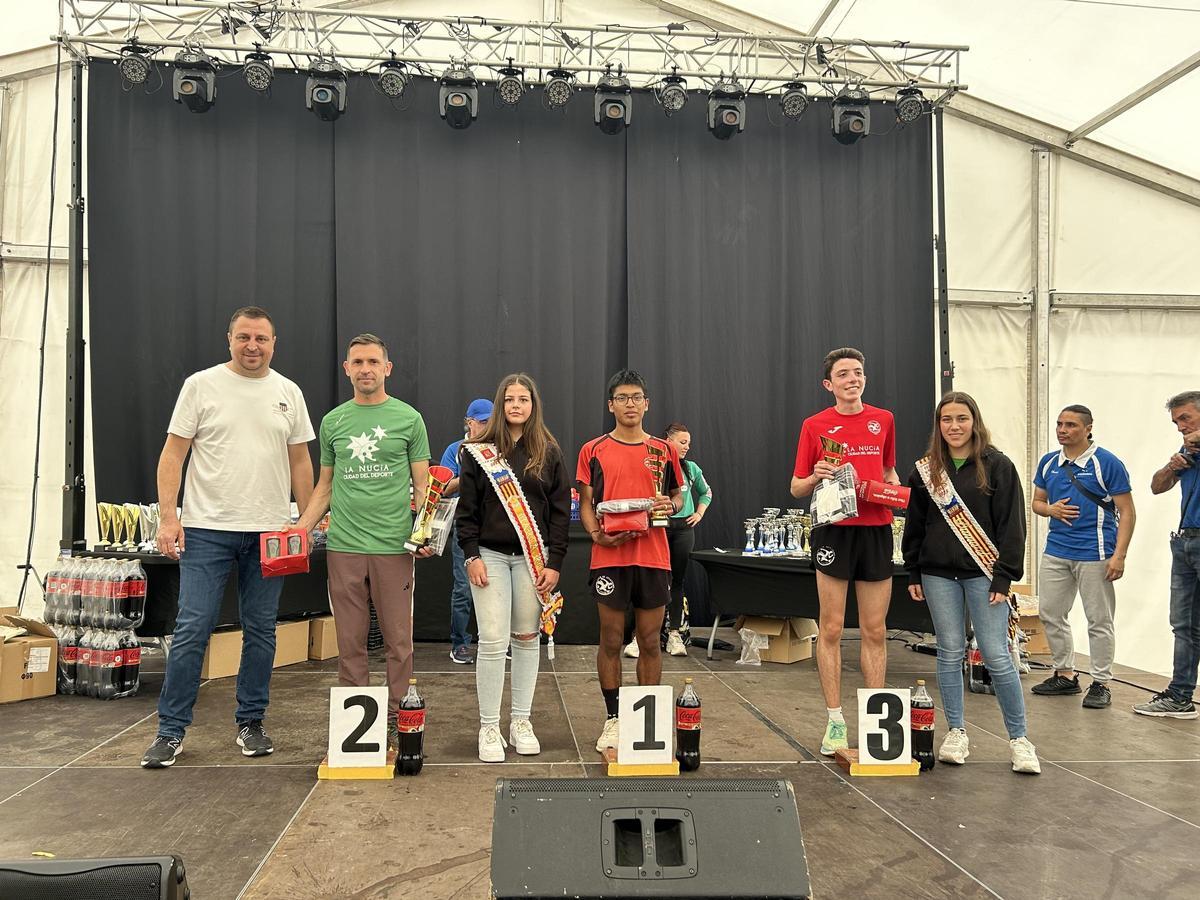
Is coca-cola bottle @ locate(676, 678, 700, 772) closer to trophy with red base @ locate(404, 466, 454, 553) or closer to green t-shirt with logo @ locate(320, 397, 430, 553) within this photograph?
trophy with red base @ locate(404, 466, 454, 553)

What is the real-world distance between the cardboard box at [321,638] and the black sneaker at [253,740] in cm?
220

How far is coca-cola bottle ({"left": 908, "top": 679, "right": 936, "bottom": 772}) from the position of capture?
3344 mm

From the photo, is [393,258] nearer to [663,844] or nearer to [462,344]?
[462,344]

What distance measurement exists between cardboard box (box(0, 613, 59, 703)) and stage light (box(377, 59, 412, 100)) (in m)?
4.16

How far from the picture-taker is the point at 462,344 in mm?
6812

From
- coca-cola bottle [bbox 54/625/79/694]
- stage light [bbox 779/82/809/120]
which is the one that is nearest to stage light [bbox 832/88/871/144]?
stage light [bbox 779/82/809/120]

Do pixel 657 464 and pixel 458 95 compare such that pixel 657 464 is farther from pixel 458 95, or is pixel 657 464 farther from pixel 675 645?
pixel 458 95

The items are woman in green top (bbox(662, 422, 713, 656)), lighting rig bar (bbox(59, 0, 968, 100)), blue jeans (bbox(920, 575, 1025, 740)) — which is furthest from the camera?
lighting rig bar (bbox(59, 0, 968, 100))

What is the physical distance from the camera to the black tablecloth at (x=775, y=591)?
17.6ft

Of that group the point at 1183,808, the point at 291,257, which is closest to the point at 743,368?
the point at 291,257

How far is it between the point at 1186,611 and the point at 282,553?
13.9 feet

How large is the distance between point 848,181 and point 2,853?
6.93 m

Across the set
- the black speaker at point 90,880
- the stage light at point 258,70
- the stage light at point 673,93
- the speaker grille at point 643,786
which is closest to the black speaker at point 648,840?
the speaker grille at point 643,786

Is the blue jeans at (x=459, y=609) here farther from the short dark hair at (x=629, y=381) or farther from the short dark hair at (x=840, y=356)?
the short dark hair at (x=840, y=356)
